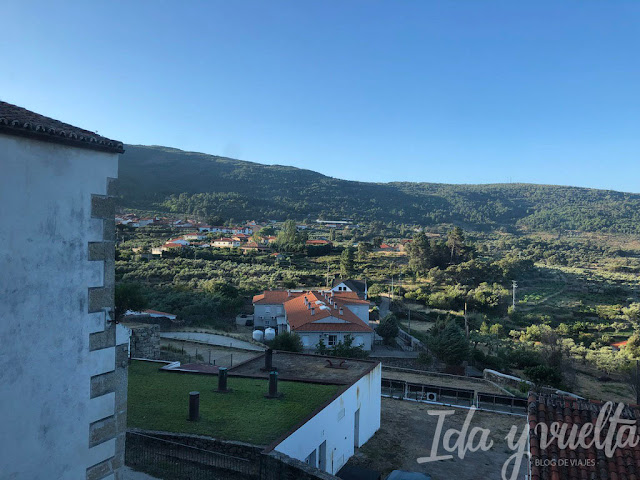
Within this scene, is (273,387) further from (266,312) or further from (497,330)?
(497,330)

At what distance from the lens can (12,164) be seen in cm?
435

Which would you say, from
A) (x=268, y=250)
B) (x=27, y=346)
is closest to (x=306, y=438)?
(x=27, y=346)

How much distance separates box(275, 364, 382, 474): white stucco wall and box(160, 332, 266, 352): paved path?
1216 centimetres

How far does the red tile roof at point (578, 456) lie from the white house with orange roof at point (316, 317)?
69.1ft

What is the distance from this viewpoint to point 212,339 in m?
27.6

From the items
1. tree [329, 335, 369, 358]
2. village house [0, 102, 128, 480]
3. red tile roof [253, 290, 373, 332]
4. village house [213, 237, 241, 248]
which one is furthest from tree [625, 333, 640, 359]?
village house [213, 237, 241, 248]

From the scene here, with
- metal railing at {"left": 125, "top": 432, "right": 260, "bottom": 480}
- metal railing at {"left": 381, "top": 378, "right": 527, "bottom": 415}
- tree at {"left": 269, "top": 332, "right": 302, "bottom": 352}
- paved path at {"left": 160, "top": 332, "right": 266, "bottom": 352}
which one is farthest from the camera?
paved path at {"left": 160, "top": 332, "right": 266, "bottom": 352}

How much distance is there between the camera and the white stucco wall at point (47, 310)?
4.37 meters

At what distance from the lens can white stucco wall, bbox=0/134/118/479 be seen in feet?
14.3

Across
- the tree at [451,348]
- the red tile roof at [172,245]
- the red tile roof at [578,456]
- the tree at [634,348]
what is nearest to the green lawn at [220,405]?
the red tile roof at [578,456]

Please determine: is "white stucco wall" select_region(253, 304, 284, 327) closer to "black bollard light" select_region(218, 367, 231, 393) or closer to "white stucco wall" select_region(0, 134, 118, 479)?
"black bollard light" select_region(218, 367, 231, 393)

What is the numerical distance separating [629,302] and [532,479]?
58160 millimetres

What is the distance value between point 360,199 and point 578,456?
14199 cm

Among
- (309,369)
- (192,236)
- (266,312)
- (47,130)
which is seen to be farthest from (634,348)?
(192,236)
